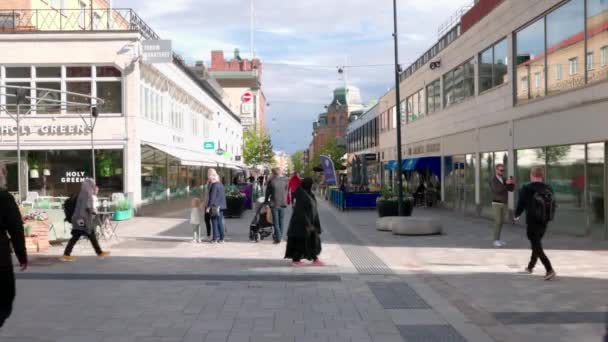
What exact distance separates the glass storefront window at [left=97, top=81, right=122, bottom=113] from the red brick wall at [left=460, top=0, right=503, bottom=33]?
13906mm

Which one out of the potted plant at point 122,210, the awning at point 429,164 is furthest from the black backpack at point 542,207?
the awning at point 429,164

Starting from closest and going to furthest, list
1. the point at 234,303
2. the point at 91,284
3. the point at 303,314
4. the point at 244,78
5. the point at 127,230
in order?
the point at 303,314
the point at 234,303
the point at 91,284
the point at 127,230
the point at 244,78

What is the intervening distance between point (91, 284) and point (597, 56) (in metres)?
12.0

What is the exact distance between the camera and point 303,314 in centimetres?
760

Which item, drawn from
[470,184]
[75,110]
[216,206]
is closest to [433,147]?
[470,184]

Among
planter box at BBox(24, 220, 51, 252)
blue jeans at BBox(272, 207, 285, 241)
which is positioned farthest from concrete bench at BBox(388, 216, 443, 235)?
planter box at BBox(24, 220, 51, 252)

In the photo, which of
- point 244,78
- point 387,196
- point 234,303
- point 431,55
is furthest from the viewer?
point 244,78

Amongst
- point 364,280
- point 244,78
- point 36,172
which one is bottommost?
point 364,280

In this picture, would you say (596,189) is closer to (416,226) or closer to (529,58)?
(416,226)

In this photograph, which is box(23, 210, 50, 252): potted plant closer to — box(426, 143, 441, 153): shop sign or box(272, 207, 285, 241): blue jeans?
box(272, 207, 285, 241): blue jeans

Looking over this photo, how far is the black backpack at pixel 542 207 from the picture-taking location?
991 cm

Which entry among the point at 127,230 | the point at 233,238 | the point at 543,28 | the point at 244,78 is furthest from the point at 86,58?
the point at 244,78

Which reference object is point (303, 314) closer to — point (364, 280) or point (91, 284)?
point (364, 280)

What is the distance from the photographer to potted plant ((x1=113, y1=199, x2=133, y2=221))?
75.3 feet
